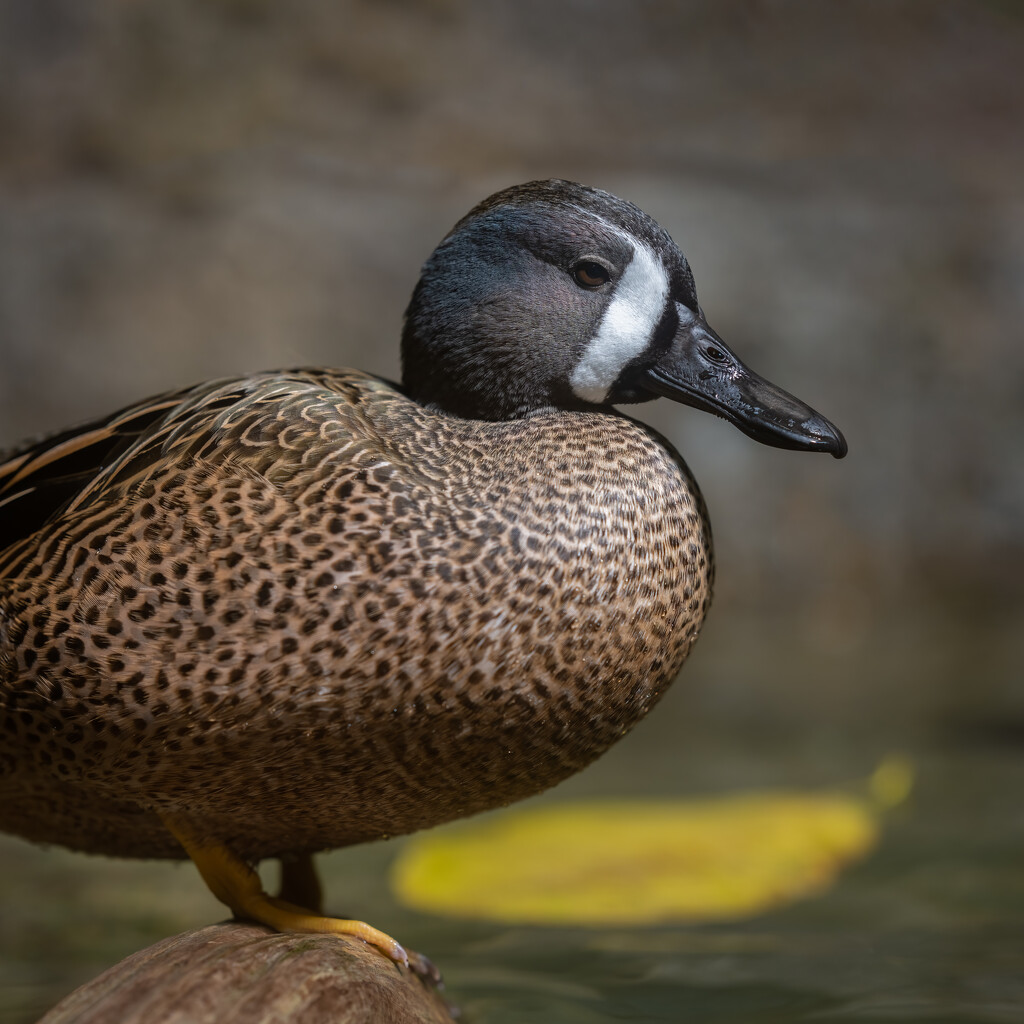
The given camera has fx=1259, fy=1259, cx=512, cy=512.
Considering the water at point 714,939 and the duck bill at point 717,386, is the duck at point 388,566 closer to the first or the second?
the duck bill at point 717,386

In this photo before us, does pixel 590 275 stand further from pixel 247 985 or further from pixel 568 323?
pixel 247 985

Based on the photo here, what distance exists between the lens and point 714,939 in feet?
5.55

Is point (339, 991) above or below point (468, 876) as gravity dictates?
above

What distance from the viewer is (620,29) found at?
3654 mm

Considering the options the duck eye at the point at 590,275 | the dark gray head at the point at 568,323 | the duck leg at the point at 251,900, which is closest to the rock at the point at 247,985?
the duck leg at the point at 251,900

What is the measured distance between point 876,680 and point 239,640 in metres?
2.23

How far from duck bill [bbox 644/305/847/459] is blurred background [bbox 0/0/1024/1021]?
1.89 meters

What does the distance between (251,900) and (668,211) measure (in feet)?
8.66

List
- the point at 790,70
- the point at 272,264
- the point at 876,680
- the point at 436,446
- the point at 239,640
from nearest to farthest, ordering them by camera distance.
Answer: the point at 239,640, the point at 436,446, the point at 876,680, the point at 272,264, the point at 790,70

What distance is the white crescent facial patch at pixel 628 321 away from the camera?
118cm

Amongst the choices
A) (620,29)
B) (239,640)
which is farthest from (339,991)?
(620,29)

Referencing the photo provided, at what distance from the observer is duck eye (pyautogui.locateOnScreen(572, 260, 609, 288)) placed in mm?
1181

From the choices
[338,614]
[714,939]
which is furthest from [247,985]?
[714,939]

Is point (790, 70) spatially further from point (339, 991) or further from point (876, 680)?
point (339, 991)
